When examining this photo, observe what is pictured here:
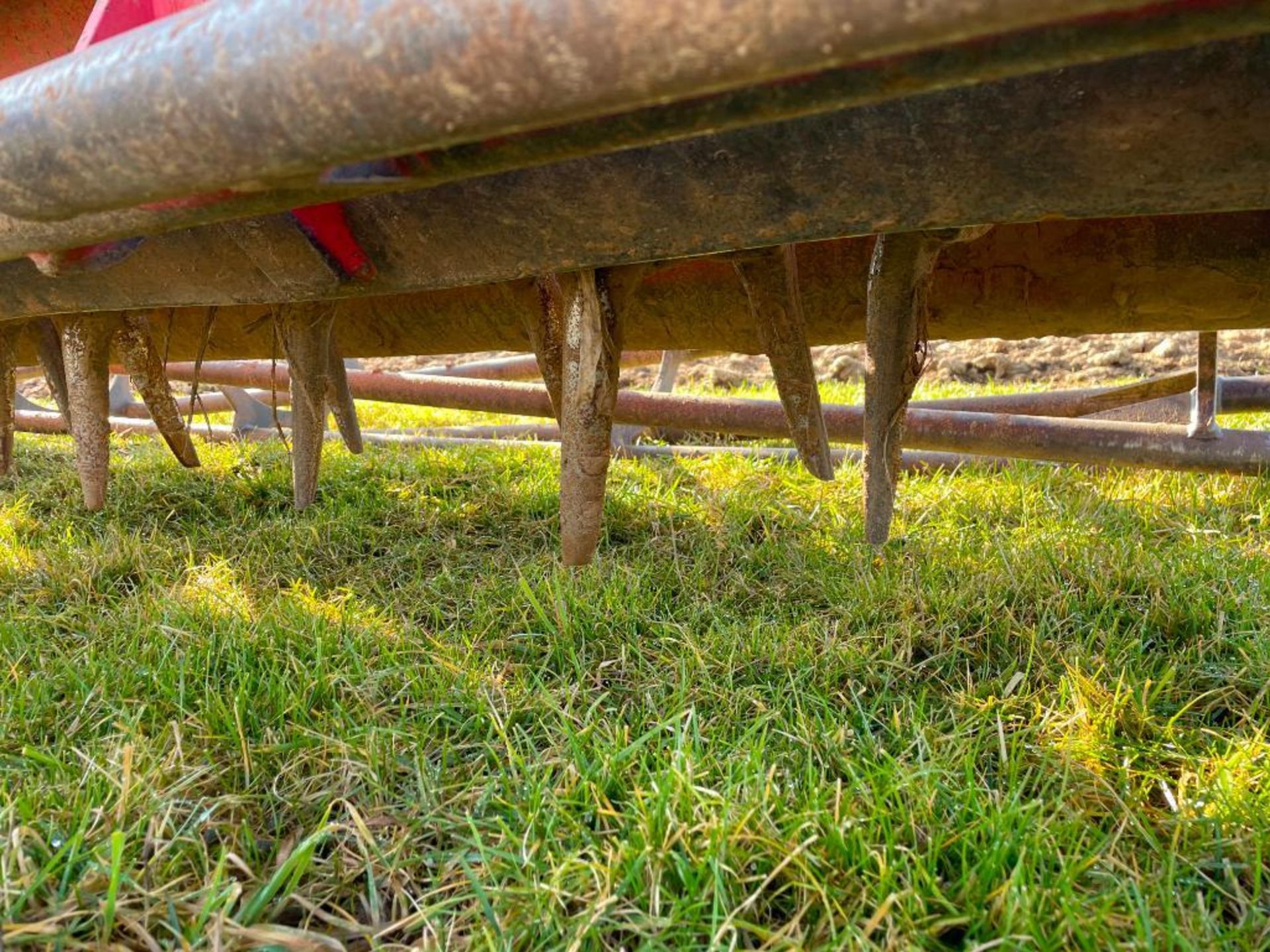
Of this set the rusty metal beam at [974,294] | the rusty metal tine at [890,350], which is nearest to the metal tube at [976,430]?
the rusty metal beam at [974,294]

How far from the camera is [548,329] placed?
181 cm

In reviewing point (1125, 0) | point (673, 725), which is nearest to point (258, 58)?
point (1125, 0)

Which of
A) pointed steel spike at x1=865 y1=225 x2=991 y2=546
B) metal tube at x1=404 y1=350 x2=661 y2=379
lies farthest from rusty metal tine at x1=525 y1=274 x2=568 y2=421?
metal tube at x1=404 y1=350 x2=661 y2=379

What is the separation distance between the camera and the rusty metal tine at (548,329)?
1778mm

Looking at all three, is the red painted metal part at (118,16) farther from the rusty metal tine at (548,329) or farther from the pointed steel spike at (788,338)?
the pointed steel spike at (788,338)

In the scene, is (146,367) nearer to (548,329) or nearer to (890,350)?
(548,329)

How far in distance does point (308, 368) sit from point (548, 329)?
767 millimetres

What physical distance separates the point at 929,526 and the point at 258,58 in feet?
7.01

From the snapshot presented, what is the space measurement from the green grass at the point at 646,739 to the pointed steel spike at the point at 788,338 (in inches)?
13.7

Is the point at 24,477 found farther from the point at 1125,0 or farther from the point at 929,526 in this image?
the point at 1125,0

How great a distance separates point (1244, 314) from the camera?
1505 mm

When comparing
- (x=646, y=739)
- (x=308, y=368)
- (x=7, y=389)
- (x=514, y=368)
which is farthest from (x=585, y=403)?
(x=514, y=368)

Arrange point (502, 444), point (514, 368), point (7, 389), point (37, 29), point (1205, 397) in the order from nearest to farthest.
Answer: point (37, 29), point (1205, 397), point (7, 389), point (502, 444), point (514, 368)

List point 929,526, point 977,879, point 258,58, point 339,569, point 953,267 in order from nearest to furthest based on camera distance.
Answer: point 258,58, point 977,879, point 953,267, point 339,569, point 929,526
